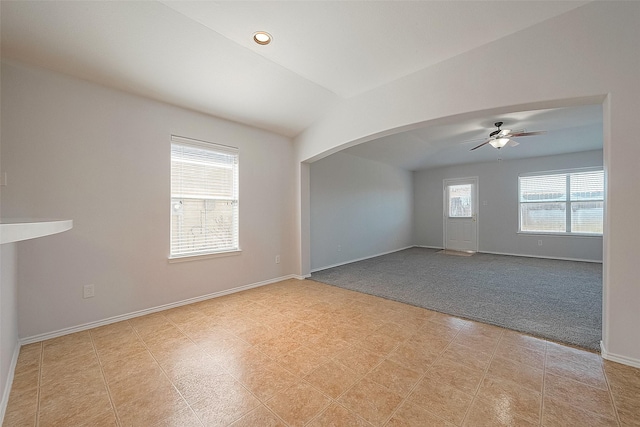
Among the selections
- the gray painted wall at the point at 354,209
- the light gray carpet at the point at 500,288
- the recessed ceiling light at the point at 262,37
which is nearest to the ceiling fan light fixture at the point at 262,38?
the recessed ceiling light at the point at 262,37

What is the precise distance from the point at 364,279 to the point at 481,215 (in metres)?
4.86

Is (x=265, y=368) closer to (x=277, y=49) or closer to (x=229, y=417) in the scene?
(x=229, y=417)

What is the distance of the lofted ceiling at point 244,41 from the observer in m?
2.06

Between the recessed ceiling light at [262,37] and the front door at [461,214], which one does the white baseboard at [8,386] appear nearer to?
the recessed ceiling light at [262,37]

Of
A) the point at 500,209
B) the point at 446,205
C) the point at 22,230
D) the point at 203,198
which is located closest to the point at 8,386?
the point at 22,230

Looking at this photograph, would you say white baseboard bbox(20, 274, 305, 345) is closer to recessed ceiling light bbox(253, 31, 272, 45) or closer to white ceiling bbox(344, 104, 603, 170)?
recessed ceiling light bbox(253, 31, 272, 45)

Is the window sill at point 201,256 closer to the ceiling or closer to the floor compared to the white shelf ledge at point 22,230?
closer to the floor

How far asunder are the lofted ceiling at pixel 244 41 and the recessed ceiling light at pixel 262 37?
0.06 metres

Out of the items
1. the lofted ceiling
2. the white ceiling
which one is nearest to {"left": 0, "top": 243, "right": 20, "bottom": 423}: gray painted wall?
the lofted ceiling

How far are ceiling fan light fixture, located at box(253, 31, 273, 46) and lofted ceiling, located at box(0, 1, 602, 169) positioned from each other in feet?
0.19

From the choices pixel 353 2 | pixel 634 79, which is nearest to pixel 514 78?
pixel 634 79

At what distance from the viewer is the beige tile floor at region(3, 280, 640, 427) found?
4.82 ft

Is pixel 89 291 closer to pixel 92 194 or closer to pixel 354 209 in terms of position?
pixel 92 194

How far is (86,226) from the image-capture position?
255 centimetres
